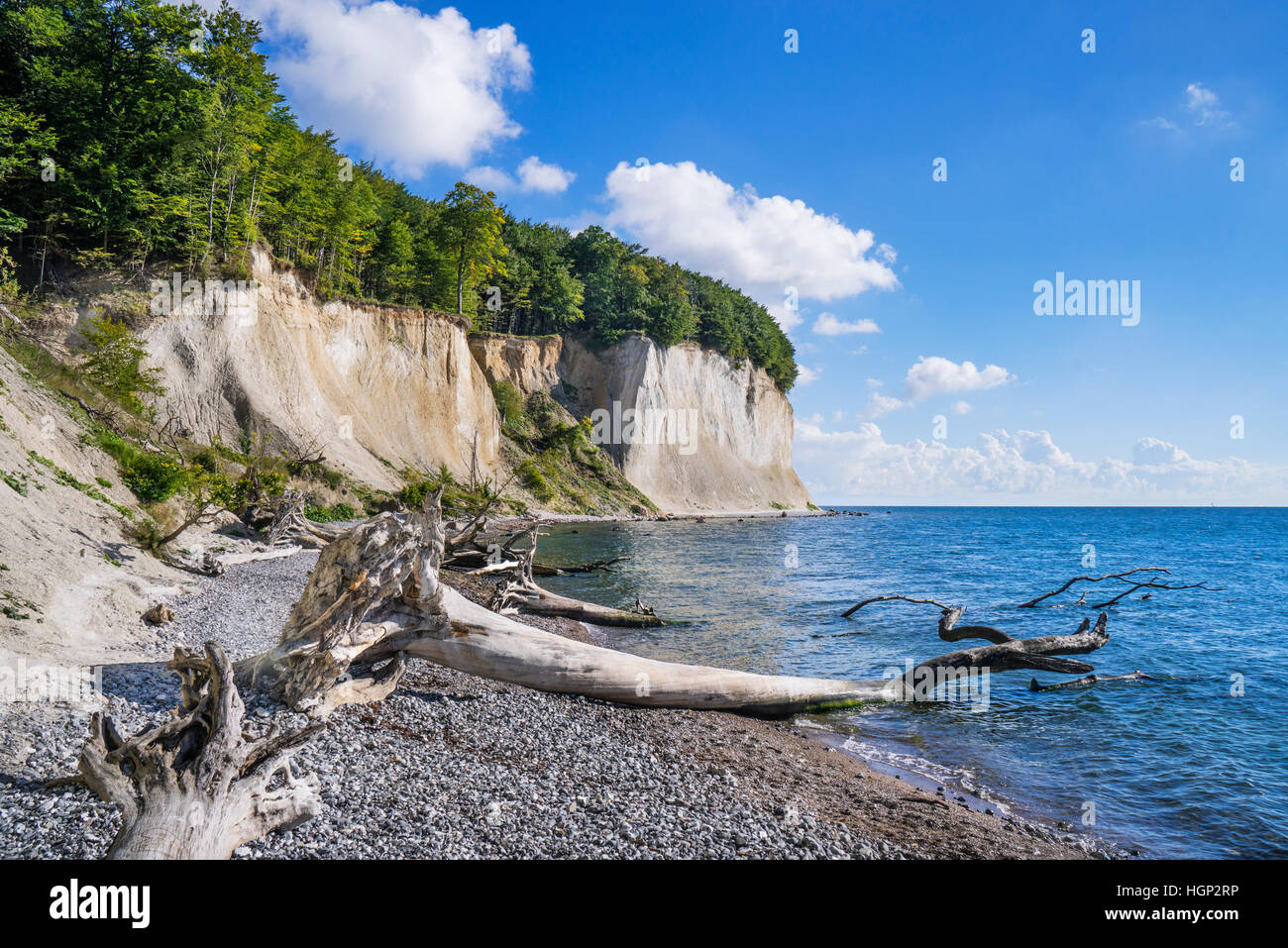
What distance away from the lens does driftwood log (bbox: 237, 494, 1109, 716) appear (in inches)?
274

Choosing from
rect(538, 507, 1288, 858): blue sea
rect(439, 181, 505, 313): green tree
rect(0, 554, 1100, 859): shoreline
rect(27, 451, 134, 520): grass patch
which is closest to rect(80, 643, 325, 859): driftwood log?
rect(0, 554, 1100, 859): shoreline

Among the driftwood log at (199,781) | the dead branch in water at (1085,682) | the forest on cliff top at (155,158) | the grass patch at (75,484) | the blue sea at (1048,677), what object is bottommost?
the blue sea at (1048,677)

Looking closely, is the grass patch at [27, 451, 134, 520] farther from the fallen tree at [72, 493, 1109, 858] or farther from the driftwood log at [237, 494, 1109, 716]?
the driftwood log at [237, 494, 1109, 716]

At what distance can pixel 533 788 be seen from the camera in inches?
238

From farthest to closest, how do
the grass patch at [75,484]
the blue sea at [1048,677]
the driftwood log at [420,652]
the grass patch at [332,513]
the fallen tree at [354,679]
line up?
the grass patch at [332,513], the grass patch at [75,484], the blue sea at [1048,677], the driftwood log at [420,652], the fallen tree at [354,679]

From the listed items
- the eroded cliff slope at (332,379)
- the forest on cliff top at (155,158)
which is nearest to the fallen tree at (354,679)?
the eroded cliff slope at (332,379)

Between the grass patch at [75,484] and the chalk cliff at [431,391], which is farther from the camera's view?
the chalk cliff at [431,391]

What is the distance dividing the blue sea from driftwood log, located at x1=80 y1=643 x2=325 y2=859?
7.66 metres

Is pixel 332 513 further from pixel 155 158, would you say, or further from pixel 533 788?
pixel 533 788

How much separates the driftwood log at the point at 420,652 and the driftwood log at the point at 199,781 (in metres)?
2.07

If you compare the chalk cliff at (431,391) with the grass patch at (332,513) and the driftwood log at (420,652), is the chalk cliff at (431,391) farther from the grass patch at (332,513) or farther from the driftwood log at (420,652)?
the driftwood log at (420,652)

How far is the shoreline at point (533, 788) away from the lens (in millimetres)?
4590

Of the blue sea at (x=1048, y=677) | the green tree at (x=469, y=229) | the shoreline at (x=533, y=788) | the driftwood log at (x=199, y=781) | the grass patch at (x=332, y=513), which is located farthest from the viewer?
the green tree at (x=469, y=229)
